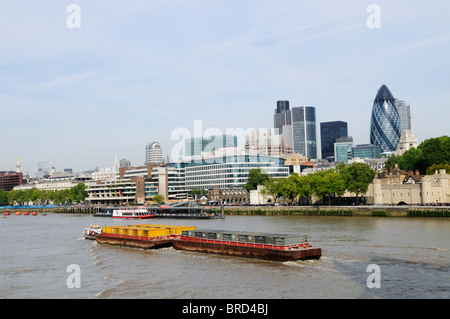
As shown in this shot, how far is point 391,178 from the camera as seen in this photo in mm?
119000

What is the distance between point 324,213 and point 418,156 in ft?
150

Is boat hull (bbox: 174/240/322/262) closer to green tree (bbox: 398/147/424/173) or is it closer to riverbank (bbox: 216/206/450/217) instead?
riverbank (bbox: 216/206/450/217)

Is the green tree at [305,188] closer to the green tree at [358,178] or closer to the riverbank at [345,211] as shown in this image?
the riverbank at [345,211]

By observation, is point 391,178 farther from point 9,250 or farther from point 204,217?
point 9,250

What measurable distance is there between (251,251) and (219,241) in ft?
17.6

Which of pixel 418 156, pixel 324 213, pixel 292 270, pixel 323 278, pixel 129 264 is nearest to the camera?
pixel 323 278

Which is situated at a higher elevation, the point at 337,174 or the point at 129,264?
the point at 337,174

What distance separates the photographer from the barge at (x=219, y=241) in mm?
42094

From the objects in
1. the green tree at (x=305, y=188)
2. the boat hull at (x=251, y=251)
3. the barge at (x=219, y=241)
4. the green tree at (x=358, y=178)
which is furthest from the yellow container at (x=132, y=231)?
the green tree at (x=358, y=178)

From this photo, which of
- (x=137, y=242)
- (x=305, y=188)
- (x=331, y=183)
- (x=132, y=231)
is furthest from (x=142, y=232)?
(x=305, y=188)

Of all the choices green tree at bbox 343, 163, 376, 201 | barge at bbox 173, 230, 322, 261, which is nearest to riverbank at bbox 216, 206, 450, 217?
green tree at bbox 343, 163, 376, 201

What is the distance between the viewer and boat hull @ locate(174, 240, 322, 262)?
4125 centimetres

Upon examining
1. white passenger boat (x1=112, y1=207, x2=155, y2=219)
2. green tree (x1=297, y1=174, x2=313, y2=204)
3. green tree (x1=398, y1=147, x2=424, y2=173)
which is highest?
green tree (x1=398, y1=147, x2=424, y2=173)
